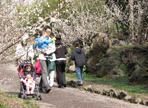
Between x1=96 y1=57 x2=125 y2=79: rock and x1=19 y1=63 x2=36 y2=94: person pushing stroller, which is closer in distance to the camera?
x1=19 y1=63 x2=36 y2=94: person pushing stroller

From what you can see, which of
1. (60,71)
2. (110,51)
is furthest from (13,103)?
(110,51)

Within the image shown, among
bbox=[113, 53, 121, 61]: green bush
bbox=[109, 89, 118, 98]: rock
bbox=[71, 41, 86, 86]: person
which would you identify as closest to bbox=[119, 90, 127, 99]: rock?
bbox=[109, 89, 118, 98]: rock

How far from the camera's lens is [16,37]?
4.34 m

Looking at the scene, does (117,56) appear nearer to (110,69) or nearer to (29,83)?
(110,69)

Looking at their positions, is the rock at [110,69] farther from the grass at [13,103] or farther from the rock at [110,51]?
the grass at [13,103]

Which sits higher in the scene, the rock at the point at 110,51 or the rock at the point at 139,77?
the rock at the point at 110,51

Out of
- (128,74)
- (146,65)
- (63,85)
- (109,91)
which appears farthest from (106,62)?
(109,91)

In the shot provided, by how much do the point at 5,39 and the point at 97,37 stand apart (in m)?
10.9

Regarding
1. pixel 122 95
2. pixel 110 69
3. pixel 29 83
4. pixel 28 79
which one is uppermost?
pixel 28 79

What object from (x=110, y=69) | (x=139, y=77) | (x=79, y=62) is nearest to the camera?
(x=79, y=62)

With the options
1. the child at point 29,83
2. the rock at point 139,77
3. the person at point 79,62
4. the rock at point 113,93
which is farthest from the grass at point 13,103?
the rock at point 139,77

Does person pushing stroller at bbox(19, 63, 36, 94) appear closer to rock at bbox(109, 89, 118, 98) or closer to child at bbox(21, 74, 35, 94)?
child at bbox(21, 74, 35, 94)

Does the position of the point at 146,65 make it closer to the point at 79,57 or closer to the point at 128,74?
the point at 128,74

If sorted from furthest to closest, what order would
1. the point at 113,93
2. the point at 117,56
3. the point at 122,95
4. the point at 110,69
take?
1. the point at 117,56
2. the point at 110,69
3. the point at 113,93
4. the point at 122,95
